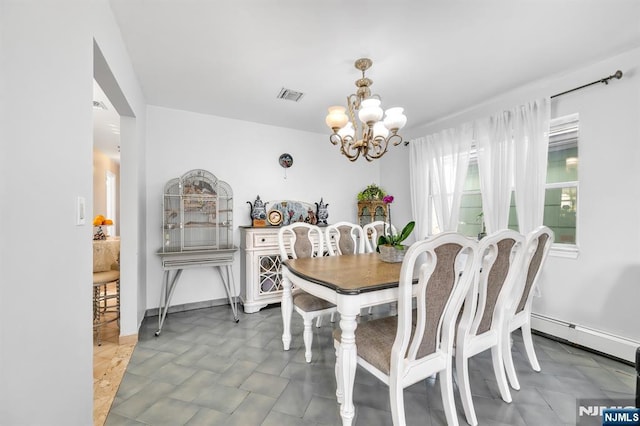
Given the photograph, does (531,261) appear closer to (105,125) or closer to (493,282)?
(493,282)

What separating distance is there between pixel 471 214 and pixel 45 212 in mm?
3942

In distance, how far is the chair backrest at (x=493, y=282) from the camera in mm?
1546

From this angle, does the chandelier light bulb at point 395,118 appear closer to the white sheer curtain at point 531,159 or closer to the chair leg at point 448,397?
the white sheer curtain at point 531,159

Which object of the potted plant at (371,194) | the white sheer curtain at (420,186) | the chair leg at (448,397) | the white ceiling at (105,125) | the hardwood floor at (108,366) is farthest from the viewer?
the potted plant at (371,194)

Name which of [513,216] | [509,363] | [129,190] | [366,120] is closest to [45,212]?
[129,190]

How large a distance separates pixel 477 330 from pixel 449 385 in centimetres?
41

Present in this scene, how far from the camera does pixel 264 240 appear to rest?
3.39 meters

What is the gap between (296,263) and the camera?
2221 mm

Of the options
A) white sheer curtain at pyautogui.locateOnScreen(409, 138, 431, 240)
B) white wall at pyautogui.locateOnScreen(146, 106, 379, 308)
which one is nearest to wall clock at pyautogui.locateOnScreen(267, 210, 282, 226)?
white wall at pyautogui.locateOnScreen(146, 106, 379, 308)

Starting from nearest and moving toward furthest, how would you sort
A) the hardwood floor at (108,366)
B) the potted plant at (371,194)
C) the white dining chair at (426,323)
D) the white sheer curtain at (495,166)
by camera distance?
the white dining chair at (426,323), the hardwood floor at (108,366), the white sheer curtain at (495,166), the potted plant at (371,194)

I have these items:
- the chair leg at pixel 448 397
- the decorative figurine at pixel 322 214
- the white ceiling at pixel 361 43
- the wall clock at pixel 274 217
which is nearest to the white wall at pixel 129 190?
the white ceiling at pixel 361 43

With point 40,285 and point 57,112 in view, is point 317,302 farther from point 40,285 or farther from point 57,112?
point 57,112

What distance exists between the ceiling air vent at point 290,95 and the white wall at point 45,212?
1736 millimetres

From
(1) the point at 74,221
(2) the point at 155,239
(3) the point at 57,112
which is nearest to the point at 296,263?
(1) the point at 74,221
